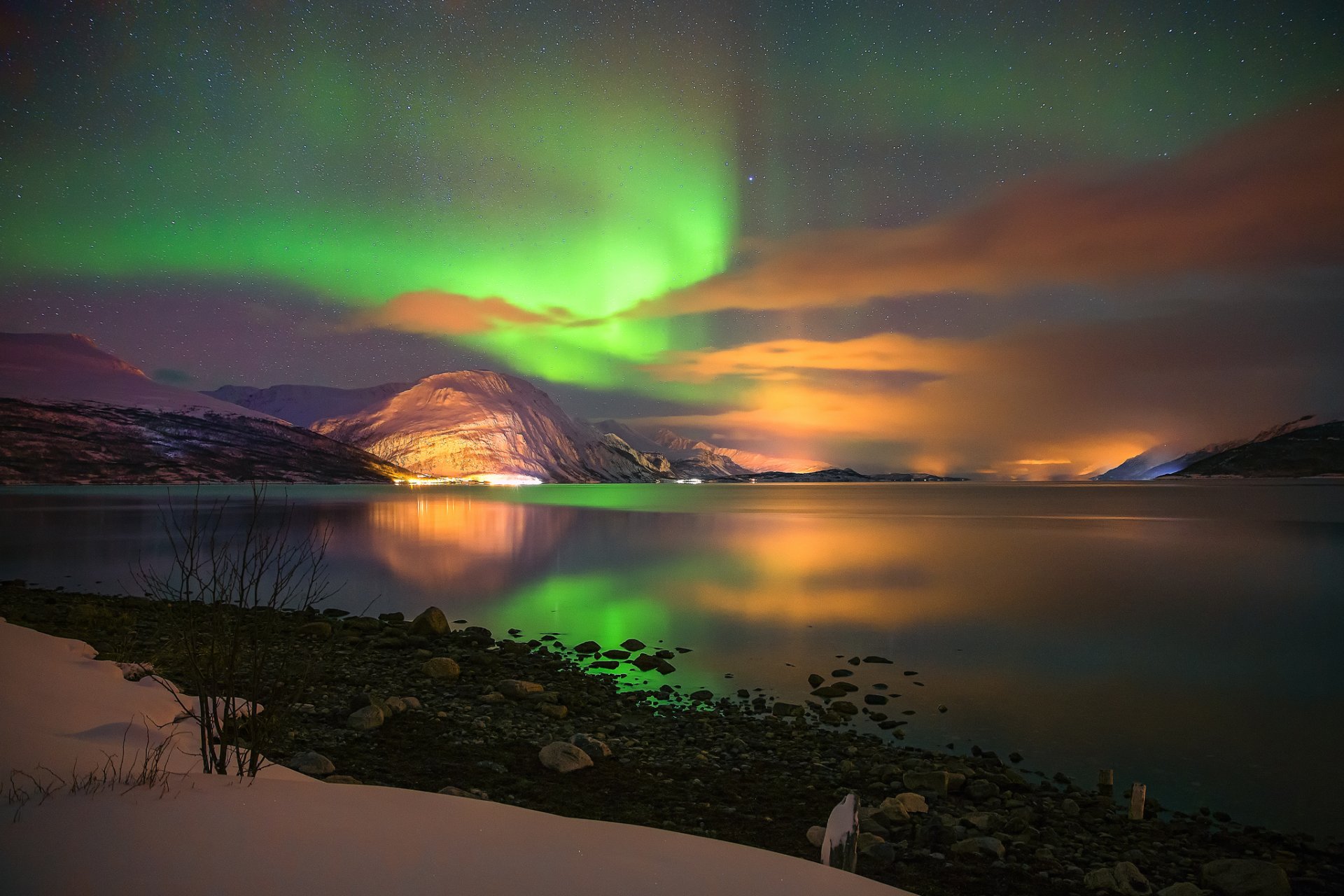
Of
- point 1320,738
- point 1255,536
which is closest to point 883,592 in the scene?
point 1320,738

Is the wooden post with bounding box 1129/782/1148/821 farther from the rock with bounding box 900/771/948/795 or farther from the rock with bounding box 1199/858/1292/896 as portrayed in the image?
the rock with bounding box 900/771/948/795

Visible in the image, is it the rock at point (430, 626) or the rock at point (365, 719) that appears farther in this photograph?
the rock at point (430, 626)

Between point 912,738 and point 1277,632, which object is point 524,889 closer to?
point 912,738

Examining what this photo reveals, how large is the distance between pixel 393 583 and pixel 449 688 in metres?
19.3

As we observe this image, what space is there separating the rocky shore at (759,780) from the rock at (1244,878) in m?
0.02

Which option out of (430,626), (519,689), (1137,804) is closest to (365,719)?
(519,689)

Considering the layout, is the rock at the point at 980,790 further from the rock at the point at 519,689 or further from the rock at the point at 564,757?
the rock at the point at 519,689

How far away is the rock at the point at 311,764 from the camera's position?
822cm

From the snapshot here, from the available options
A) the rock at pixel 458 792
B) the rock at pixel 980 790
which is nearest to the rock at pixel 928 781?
the rock at pixel 980 790

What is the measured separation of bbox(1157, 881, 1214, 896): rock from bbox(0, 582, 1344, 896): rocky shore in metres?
0.02

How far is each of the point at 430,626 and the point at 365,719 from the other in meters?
8.39

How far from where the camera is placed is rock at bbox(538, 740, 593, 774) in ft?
31.1

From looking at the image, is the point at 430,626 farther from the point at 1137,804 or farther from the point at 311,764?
the point at 1137,804

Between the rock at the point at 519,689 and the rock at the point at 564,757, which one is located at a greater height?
the rock at the point at 564,757
